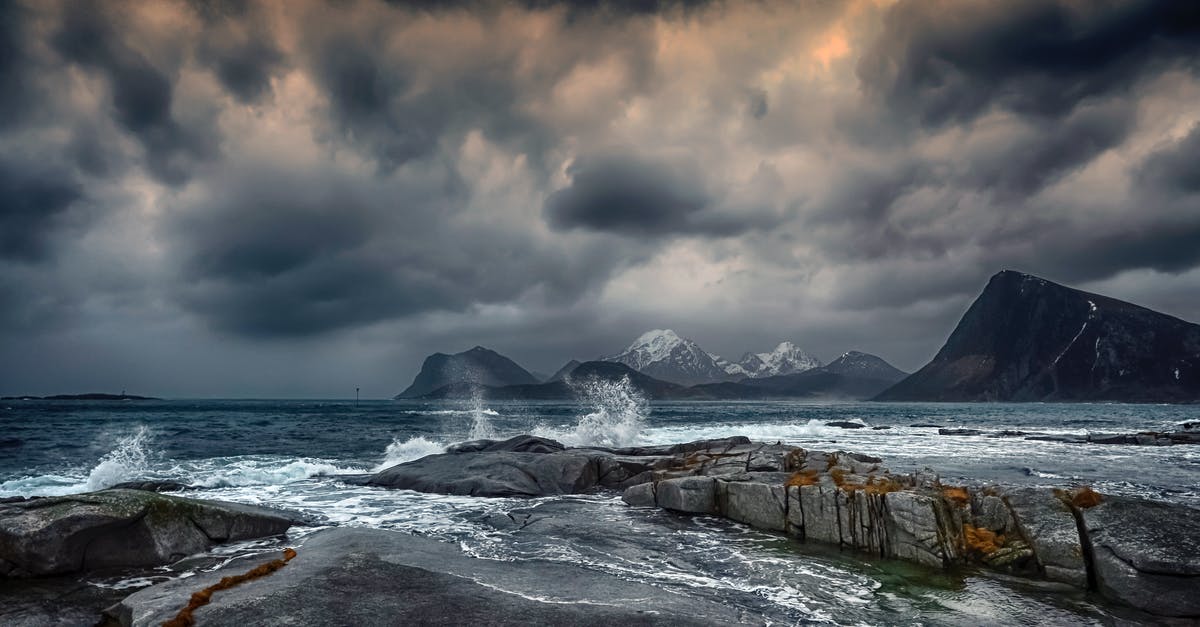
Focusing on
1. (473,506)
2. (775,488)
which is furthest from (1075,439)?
(473,506)

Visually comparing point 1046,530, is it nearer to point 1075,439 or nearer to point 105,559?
point 105,559

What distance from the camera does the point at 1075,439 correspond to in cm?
5012

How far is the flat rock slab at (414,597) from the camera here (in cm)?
759

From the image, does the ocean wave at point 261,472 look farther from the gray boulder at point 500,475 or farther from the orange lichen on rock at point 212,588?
the orange lichen on rock at point 212,588

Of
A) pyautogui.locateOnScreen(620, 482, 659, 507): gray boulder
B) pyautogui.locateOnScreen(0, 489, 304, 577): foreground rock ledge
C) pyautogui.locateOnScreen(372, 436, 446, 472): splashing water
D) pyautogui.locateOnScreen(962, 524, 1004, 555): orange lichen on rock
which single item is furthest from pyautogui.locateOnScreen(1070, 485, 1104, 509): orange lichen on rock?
pyautogui.locateOnScreen(372, 436, 446, 472): splashing water

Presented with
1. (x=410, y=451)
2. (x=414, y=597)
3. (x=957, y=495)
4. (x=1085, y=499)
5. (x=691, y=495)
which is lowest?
(x=410, y=451)

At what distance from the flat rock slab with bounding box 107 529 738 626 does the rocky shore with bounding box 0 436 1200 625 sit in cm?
4

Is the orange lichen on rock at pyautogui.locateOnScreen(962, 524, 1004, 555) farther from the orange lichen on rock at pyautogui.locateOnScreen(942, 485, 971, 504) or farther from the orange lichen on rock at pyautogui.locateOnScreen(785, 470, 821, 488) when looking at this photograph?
the orange lichen on rock at pyautogui.locateOnScreen(785, 470, 821, 488)

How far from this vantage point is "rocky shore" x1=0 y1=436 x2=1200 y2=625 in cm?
812

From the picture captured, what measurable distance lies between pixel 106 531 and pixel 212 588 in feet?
19.7

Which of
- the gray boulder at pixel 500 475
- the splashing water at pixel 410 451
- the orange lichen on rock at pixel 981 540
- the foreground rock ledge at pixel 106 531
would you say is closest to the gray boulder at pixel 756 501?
the orange lichen on rock at pixel 981 540

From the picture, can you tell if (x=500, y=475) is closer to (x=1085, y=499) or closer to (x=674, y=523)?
(x=674, y=523)

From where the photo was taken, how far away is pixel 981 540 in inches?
499

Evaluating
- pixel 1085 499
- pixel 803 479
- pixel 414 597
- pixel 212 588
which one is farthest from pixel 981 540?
pixel 212 588
